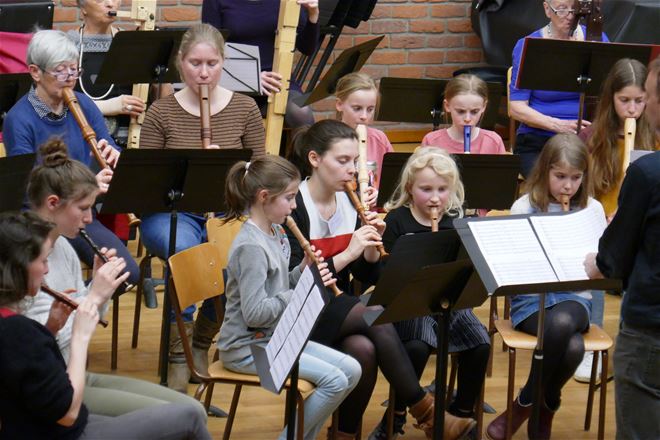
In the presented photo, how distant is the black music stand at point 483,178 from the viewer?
4.22m

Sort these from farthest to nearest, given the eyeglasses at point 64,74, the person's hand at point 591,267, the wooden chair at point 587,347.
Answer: the eyeglasses at point 64,74, the wooden chair at point 587,347, the person's hand at point 591,267

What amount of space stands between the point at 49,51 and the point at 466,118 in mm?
1706

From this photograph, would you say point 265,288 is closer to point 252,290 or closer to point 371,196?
point 252,290

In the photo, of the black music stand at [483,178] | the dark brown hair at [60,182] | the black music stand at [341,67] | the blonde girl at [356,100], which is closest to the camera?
the dark brown hair at [60,182]

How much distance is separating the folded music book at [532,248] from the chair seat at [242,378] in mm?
717

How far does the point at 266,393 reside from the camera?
4305 mm

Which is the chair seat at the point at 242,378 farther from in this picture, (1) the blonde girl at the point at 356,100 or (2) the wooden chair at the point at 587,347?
(1) the blonde girl at the point at 356,100

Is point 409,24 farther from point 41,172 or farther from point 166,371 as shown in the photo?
point 41,172

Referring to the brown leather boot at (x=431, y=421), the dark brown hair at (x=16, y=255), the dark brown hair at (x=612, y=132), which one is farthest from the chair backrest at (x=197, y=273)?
the dark brown hair at (x=612, y=132)

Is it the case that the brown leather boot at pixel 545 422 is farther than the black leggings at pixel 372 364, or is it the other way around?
the brown leather boot at pixel 545 422

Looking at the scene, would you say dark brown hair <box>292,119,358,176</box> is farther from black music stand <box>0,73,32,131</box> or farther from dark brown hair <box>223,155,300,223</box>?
black music stand <box>0,73,32,131</box>

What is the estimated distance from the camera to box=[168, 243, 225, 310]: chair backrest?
3.63 meters

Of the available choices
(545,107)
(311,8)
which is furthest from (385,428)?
(311,8)

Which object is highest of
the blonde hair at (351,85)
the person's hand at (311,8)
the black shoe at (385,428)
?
the person's hand at (311,8)
